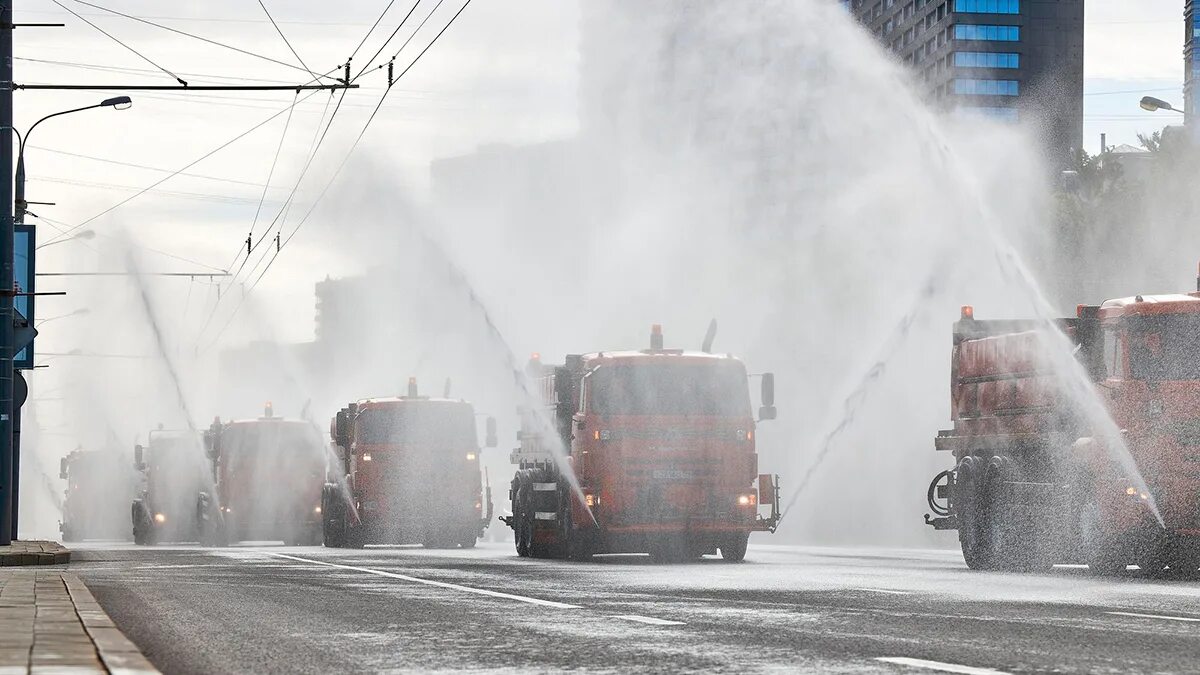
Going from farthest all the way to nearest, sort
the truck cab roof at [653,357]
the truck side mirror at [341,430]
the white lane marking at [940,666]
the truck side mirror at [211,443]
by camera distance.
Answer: the truck side mirror at [211,443]
the truck side mirror at [341,430]
the truck cab roof at [653,357]
the white lane marking at [940,666]

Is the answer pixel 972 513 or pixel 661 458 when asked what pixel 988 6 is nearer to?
pixel 661 458

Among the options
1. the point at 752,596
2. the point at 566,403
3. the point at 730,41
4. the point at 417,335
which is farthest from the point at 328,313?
the point at 752,596

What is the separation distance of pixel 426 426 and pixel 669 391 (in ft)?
36.2

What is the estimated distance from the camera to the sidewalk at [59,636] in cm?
1023

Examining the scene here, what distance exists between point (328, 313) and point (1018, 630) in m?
164

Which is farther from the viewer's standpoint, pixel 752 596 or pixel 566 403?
pixel 566 403

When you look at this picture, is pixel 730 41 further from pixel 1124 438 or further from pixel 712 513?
pixel 1124 438

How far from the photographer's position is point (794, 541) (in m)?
45.3

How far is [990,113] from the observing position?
160 m

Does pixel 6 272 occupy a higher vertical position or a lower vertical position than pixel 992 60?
lower

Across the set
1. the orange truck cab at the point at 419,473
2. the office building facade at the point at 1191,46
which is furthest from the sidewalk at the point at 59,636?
the office building facade at the point at 1191,46

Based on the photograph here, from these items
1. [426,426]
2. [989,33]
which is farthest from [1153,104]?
[989,33]

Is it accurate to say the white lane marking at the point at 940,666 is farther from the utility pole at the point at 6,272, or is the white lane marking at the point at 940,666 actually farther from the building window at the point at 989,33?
the building window at the point at 989,33

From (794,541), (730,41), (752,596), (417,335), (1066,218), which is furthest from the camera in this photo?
(730,41)
